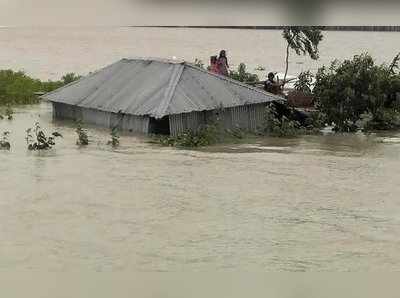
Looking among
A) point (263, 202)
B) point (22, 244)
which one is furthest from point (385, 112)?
point (22, 244)

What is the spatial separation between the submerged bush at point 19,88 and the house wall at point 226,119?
6705mm

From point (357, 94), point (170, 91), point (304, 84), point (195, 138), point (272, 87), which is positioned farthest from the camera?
point (304, 84)

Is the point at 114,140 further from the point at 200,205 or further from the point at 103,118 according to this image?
the point at 200,205

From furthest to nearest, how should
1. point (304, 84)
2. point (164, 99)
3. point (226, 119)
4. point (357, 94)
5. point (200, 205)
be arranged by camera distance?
point (304, 84)
point (357, 94)
point (226, 119)
point (164, 99)
point (200, 205)

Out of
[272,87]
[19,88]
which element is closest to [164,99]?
[272,87]

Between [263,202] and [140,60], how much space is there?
7001 millimetres

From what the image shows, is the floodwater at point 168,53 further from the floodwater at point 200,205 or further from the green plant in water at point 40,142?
Result: the floodwater at point 200,205

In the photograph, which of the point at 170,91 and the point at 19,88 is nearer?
the point at 170,91

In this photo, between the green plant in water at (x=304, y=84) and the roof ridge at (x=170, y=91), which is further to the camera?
the green plant in water at (x=304, y=84)

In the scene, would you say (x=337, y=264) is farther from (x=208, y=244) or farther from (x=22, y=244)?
(x=22, y=244)

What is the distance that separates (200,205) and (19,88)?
445 inches

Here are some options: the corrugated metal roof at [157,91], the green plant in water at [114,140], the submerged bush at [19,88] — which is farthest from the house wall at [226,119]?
the submerged bush at [19,88]

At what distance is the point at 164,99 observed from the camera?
11.9m

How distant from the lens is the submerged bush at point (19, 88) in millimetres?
17375
